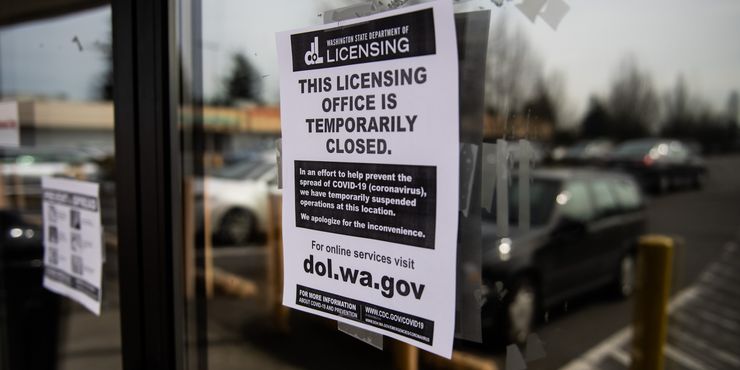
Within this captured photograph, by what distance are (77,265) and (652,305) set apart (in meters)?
3.33

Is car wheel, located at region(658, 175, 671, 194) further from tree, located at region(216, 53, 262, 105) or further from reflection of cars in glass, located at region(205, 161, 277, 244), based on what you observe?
tree, located at region(216, 53, 262, 105)

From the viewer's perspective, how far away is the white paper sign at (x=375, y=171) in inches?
35.7

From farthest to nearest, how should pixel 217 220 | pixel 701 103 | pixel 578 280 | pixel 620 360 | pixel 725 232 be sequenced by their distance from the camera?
pixel 701 103 < pixel 725 232 < pixel 217 220 < pixel 578 280 < pixel 620 360

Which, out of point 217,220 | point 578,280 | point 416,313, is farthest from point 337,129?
point 217,220

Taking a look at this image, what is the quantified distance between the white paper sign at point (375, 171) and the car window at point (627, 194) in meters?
5.44

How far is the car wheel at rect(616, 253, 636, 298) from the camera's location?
5703 mm

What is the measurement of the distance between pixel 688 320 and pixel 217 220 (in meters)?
5.90

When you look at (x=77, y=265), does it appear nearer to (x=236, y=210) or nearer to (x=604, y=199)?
(x=604, y=199)

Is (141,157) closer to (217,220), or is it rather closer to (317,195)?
(317,195)

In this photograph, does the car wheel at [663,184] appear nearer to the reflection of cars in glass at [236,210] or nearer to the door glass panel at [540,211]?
the door glass panel at [540,211]

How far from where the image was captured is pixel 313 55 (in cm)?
107

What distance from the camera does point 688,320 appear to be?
17.5 ft

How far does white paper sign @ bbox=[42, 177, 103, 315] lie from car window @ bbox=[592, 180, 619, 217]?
4812 millimetres

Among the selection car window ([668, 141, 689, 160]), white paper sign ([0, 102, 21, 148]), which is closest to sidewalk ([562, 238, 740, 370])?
white paper sign ([0, 102, 21, 148])
